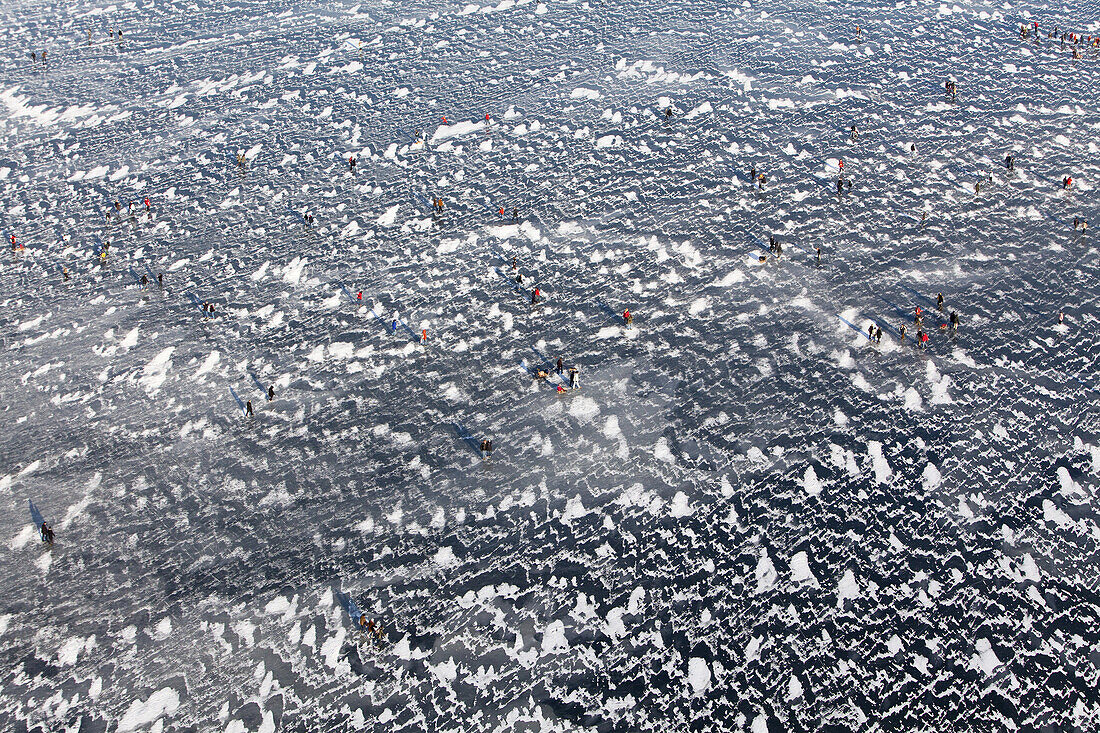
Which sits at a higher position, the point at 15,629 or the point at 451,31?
the point at 451,31

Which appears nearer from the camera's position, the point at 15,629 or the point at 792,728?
the point at 792,728

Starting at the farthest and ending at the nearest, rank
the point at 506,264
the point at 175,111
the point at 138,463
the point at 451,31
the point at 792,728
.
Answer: the point at 451,31, the point at 175,111, the point at 506,264, the point at 138,463, the point at 792,728

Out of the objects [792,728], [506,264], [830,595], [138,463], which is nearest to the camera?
[792,728]

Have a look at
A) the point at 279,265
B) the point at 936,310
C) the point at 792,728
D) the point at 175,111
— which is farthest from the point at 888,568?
the point at 175,111

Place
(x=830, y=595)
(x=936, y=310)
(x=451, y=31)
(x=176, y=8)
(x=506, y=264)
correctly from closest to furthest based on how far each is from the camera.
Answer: (x=830, y=595)
(x=936, y=310)
(x=506, y=264)
(x=451, y=31)
(x=176, y=8)

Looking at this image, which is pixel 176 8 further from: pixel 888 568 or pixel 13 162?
pixel 888 568

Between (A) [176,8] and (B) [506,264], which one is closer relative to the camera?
(B) [506,264]

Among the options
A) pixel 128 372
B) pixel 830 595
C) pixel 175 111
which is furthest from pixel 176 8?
pixel 830 595

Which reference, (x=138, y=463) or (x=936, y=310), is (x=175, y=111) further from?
(x=936, y=310)

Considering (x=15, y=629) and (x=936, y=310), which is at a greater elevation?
(x=936, y=310)
